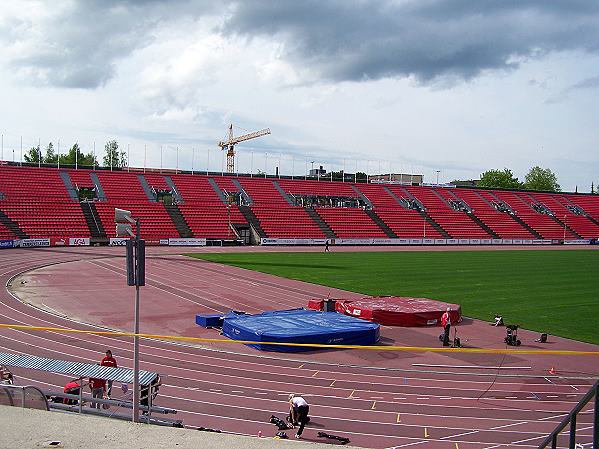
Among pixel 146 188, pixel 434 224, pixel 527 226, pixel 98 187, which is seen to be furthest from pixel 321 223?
pixel 527 226

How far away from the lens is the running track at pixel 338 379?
12.7 meters

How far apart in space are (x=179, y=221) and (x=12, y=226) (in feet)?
58.5

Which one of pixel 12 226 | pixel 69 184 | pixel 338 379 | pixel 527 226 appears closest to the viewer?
pixel 338 379

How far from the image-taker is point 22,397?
8094mm

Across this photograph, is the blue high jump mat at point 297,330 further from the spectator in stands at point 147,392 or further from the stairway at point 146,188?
the stairway at point 146,188

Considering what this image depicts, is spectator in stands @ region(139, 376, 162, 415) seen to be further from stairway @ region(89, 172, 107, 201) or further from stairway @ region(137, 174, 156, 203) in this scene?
stairway @ region(137, 174, 156, 203)

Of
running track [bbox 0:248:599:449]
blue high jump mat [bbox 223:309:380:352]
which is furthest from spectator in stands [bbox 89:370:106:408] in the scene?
blue high jump mat [bbox 223:309:380:352]

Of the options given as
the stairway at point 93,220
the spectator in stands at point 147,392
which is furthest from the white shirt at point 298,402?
the stairway at point 93,220

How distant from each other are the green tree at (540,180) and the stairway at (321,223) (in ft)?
344

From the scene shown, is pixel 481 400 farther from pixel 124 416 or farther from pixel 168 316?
pixel 168 316

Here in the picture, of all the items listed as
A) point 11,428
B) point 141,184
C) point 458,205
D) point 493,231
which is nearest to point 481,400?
point 11,428

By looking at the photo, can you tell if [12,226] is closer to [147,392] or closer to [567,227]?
[147,392]

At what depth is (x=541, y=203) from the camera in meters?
101

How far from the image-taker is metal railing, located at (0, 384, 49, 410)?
8180mm
